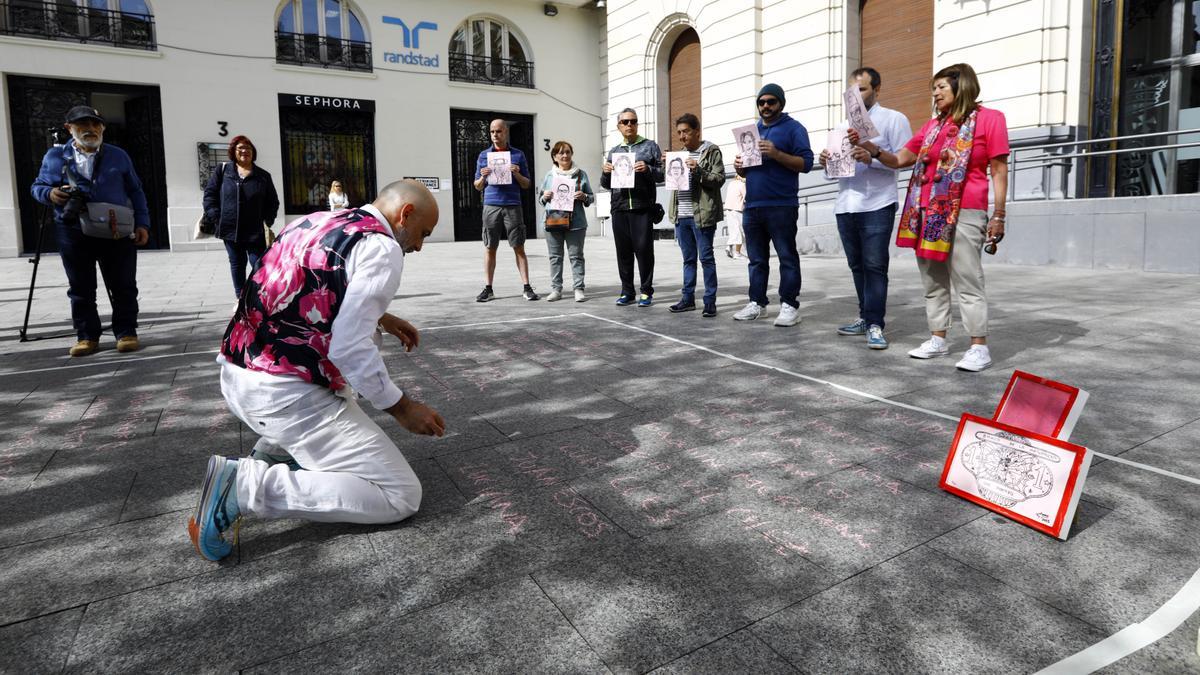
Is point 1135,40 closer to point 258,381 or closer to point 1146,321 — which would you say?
point 1146,321

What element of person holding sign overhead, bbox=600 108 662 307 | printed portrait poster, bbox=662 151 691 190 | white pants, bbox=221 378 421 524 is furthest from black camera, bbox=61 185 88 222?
printed portrait poster, bbox=662 151 691 190

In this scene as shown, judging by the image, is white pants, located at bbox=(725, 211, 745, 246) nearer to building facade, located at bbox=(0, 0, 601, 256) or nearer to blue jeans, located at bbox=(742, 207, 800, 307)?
blue jeans, located at bbox=(742, 207, 800, 307)

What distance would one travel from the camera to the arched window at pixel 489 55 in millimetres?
25266

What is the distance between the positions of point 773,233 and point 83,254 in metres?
5.66

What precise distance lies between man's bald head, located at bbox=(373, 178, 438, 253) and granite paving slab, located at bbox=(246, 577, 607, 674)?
1286 millimetres

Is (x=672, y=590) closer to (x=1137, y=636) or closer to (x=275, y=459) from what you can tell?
(x=1137, y=636)

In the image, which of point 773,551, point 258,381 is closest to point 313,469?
point 258,381

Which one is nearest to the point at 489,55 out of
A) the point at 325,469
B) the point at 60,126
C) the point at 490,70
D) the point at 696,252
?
the point at 490,70

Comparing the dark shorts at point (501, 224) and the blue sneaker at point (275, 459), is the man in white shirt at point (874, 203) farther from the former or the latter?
the blue sneaker at point (275, 459)

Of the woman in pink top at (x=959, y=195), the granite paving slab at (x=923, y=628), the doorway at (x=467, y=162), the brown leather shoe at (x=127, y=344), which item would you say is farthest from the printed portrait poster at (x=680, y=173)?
the doorway at (x=467, y=162)

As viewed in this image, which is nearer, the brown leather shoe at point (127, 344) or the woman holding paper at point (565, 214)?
the brown leather shoe at point (127, 344)

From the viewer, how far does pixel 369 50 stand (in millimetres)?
23547

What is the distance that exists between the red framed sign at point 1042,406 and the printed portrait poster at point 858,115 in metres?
3.03

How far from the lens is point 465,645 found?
2113mm
